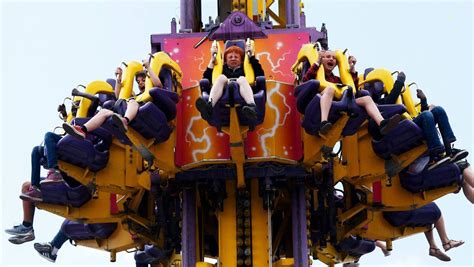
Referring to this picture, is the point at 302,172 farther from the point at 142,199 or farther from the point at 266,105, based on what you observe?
the point at 142,199

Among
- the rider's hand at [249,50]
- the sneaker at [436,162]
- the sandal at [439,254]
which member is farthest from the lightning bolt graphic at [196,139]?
the sandal at [439,254]

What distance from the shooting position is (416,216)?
23.3 m

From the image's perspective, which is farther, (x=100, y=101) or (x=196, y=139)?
(x=100, y=101)

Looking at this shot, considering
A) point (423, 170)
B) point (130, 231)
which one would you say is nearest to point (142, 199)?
point (130, 231)

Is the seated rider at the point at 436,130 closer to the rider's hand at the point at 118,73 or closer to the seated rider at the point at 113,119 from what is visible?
the seated rider at the point at 113,119

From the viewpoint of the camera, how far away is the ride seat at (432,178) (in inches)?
812

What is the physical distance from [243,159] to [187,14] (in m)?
4.24

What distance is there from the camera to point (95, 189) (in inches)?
805

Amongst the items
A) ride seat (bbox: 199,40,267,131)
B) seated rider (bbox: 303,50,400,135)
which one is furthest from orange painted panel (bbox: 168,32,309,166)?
ride seat (bbox: 199,40,267,131)

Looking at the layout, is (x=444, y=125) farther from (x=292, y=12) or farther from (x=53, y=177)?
(x=53, y=177)

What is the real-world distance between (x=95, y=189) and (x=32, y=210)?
149cm

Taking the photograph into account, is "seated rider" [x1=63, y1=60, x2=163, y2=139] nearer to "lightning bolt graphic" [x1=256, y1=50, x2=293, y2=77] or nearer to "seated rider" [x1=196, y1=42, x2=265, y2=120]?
"seated rider" [x1=196, y1=42, x2=265, y2=120]

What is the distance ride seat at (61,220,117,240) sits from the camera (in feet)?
77.6

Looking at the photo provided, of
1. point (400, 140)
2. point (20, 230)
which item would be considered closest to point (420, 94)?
point (400, 140)
